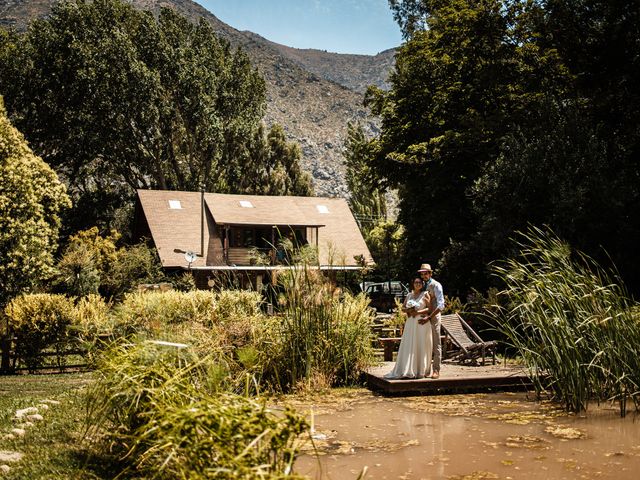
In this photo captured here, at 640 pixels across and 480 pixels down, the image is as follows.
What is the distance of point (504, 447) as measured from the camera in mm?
7348

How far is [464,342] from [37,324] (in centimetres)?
880

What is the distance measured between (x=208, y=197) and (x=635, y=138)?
23259mm

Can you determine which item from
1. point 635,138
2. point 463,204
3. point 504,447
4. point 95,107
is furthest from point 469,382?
point 95,107

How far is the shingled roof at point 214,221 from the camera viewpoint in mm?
34469

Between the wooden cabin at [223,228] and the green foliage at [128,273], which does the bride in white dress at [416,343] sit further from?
the wooden cabin at [223,228]

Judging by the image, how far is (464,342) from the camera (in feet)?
45.3

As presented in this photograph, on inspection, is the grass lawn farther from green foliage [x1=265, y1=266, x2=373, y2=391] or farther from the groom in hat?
the groom in hat

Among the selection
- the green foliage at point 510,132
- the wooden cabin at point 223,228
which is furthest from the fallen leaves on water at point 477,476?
the wooden cabin at point 223,228

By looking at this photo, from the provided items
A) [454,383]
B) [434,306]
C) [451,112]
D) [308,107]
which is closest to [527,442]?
[454,383]

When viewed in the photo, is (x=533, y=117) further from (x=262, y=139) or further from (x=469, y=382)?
(x=262, y=139)

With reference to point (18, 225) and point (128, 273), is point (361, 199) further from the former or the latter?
point (18, 225)

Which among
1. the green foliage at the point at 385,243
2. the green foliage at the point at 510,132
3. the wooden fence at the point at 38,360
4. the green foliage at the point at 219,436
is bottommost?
the wooden fence at the point at 38,360

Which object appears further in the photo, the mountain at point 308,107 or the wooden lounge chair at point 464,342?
the mountain at point 308,107

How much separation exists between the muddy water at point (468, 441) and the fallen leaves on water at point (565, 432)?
1cm
